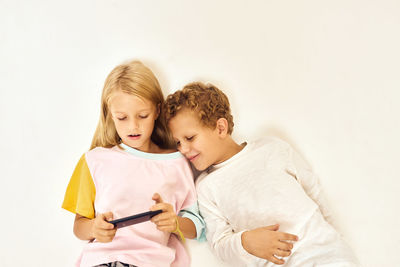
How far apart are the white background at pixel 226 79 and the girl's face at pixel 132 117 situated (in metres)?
0.20

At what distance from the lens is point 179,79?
59.4 inches

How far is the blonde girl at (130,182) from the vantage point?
125 cm

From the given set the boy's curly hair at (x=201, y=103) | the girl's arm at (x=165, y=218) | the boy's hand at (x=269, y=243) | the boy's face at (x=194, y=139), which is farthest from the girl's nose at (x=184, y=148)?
the boy's hand at (x=269, y=243)

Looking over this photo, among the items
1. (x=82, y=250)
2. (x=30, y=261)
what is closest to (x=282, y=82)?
(x=82, y=250)

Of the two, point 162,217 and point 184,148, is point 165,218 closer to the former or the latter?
point 162,217

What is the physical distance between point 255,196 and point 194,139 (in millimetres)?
284

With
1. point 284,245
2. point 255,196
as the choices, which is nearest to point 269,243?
point 284,245

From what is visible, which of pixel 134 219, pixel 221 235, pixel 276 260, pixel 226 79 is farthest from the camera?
pixel 226 79

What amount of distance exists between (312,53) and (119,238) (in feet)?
3.31

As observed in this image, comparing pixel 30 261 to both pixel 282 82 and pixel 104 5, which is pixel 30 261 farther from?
pixel 282 82

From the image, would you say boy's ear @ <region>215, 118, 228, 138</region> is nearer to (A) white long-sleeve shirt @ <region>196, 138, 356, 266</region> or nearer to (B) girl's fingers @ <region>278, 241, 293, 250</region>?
(A) white long-sleeve shirt @ <region>196, 138, 356, 266</region>

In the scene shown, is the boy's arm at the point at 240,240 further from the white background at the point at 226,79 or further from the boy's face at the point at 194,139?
the white background at the point at 226,79

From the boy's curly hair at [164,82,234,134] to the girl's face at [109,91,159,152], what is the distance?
8 cm

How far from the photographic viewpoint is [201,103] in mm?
1350
